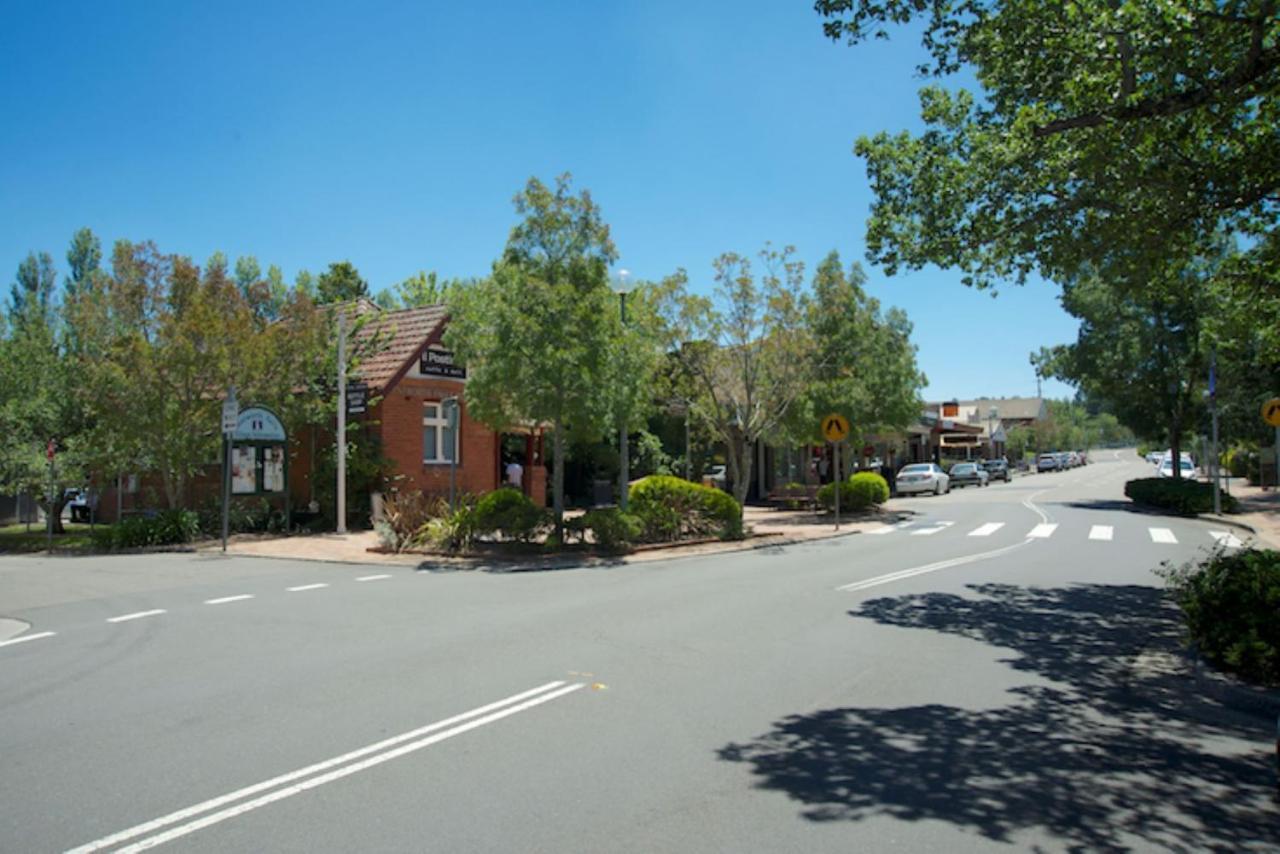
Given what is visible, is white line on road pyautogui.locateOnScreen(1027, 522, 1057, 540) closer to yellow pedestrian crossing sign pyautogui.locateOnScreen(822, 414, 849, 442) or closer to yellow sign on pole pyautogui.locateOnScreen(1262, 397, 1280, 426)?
yellow pedestrian crossing sign pyautogui.locateOnScreen(822, 414, 849, 442)

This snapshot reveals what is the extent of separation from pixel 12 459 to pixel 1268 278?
975 inches

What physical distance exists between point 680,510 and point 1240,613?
12.5m

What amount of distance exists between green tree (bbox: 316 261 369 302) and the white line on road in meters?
33.0

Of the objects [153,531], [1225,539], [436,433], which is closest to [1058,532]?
[1225,539]

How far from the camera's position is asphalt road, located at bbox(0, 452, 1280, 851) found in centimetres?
431

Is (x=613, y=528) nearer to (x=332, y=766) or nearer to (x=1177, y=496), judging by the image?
(x=332, y=766)

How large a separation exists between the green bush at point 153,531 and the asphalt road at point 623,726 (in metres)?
8.26

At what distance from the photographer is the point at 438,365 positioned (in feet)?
76.9

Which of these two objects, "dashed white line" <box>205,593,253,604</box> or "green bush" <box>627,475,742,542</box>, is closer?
"dashed white line" <box>205,593,253,604</box>

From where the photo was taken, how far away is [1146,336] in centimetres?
3031

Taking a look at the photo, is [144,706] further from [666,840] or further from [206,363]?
[206,363]

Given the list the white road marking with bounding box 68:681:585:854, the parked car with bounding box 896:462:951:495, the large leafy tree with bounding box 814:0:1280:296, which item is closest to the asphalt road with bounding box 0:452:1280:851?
the white road marking with bounding box 68:681:585:854

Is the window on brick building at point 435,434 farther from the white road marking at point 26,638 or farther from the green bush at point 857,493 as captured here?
the white road marking at point 26,638

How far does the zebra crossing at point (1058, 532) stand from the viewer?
1948cm
